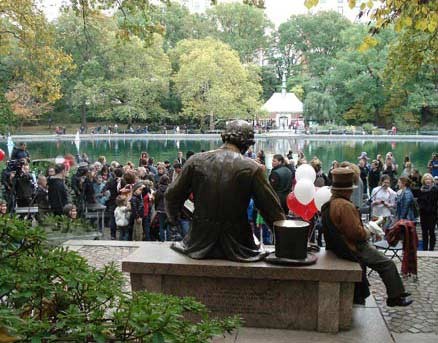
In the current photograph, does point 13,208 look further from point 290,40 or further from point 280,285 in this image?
point 290,40

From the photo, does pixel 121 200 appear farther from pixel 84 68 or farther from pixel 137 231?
pixel 84 68

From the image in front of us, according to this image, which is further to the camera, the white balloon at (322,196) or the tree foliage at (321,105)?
the tree foliage at (321,105)

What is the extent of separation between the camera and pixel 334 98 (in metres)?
53.5

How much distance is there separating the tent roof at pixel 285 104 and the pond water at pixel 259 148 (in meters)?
7.41

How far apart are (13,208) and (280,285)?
7.58 meters

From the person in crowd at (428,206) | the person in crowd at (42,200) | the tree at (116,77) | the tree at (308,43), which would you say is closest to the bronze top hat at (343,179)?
the person in crowd at (428,206)

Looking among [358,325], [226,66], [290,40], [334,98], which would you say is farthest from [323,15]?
[358,325]

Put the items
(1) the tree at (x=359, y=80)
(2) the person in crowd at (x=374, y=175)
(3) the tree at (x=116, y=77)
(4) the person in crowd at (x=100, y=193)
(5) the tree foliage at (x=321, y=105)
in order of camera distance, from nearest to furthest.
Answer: (4) the person in crowd at (x=100, y=193)
(2) the person in crowd at (x=374, y=175)
(1) the tree at (x=359, y=80)
(3) the tree at (x=116, y=77)
(5) the tree foliage at (x=321, y=105)

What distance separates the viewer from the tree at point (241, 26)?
61.1 metres

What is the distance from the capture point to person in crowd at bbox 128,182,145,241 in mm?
9148

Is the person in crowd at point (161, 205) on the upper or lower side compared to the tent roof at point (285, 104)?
lower

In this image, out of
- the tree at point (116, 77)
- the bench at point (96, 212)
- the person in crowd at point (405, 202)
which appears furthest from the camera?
the tree at point (116, 77)

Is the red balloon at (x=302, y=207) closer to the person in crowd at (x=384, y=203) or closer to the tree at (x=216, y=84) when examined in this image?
the person in crowd at (x=384, y=203)

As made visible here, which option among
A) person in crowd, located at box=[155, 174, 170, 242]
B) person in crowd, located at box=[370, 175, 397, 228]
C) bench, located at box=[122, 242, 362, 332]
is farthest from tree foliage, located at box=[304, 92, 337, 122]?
bench, located at box=[122, 242, 362, 332]
